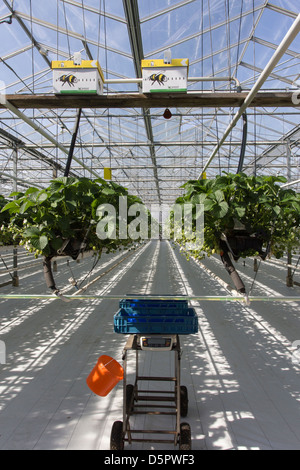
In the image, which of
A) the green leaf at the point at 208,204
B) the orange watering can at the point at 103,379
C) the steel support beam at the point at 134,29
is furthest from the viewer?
the steel support beam at the point at 134,29

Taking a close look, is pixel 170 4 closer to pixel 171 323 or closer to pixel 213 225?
pixel 213 225

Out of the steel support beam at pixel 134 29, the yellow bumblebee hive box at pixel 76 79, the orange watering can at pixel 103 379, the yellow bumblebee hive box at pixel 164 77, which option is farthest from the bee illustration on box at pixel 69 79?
the steel support beam at pixel 134 29

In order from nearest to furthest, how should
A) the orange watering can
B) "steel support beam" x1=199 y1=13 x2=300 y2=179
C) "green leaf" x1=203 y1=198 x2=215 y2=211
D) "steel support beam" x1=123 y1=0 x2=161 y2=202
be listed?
"steel support beam" x1=199 y1=13 x2=300 y2=179 → the orange watering can → "green leaf" x1=203 y1=198 x2=215 y2=211 → "steel support beam" x1=123 y1=0 x2=161 y2=202

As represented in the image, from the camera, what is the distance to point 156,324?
1867 millimetres

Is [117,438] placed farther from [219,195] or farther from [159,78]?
[159,78]

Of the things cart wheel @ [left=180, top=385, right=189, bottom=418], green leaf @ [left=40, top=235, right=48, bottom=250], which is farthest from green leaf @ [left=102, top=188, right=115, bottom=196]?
cart wheel @ [left=180, top=385, right=189, bottom=418]

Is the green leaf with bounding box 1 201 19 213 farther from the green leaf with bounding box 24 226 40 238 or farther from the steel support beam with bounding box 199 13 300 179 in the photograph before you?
the steel support beam with bounding box 199 13 300 179

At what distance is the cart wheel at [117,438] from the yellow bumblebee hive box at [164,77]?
2.41 m

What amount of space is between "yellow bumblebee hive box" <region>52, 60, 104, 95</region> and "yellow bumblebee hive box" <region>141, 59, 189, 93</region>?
1.26ft

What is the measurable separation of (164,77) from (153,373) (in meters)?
2.78

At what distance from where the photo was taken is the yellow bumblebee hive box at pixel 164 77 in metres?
2.35

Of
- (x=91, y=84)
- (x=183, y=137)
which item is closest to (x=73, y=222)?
(x=91, y=84)

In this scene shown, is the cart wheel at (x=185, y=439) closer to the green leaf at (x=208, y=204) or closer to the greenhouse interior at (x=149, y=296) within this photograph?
the greenhouse interior at (x=149, y=296)

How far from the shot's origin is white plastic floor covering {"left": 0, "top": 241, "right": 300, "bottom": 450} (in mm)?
2115
